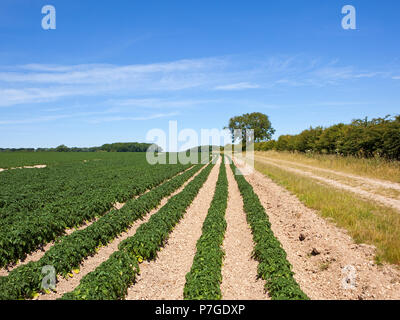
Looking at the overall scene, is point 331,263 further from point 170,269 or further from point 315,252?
point 170,269

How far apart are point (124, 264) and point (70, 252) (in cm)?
166

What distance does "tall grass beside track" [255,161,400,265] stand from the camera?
6.28 m

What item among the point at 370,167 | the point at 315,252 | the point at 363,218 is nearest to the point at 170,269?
the point at 315,252

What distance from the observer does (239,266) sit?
680 cm

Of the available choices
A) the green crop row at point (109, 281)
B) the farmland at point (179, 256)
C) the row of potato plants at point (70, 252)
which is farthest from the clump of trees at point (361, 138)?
the green crop row at point (109, 281)

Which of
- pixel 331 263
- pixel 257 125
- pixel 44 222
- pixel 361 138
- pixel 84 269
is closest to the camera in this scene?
pixel 331 263

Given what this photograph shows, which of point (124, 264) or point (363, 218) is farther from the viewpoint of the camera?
point (363, 218)

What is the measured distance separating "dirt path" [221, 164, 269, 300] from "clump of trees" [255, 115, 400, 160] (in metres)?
16.1

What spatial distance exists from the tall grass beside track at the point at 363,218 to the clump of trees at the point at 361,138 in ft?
36.1

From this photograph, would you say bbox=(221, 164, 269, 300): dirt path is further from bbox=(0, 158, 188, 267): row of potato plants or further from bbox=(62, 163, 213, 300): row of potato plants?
bbox=(0, 158, 188, 267): row of potato plants

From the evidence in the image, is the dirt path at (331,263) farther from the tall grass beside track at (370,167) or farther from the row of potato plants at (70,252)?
the tall grass beside track at (370,167)

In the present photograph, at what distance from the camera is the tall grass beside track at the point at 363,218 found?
247 inches

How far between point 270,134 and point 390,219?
94874 millimetres

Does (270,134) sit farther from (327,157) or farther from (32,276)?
(32,276)
